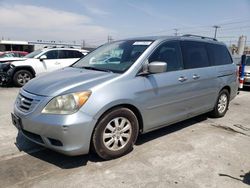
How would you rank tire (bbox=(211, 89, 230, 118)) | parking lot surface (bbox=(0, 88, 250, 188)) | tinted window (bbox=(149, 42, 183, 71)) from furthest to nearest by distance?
1. tire (bbox=(211, 89, 230, 118))
2. tinted window (bbox=(149, 42, 183, 71))
3. parking lot surface (bbox=(0, 88, 250, 188))

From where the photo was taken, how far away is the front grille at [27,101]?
347cm

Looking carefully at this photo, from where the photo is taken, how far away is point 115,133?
3.75m

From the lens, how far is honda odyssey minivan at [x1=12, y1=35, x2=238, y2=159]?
11.0 ft

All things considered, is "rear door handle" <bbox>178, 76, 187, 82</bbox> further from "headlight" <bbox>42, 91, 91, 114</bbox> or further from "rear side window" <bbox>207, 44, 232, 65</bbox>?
"headlight" <bbox>42, 91, 91, 114</bbox>

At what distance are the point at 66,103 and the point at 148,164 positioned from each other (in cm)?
135

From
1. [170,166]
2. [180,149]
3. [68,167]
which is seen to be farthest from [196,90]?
[68,167]

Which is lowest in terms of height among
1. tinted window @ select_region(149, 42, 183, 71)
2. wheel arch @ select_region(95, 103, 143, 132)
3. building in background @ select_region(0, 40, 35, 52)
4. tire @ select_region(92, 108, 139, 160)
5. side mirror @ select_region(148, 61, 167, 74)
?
tire @ select_region(92, 108, 139, 160)

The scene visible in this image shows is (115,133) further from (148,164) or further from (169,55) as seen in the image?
(169,55)

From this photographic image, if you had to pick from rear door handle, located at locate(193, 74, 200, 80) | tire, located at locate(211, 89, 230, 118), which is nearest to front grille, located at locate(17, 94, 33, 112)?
rear door handle, located at locate(193, 74, 200, 80)

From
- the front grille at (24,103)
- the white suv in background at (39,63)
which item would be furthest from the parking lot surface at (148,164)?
the white suv in background at (39,63)

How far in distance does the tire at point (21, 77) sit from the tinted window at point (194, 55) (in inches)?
293

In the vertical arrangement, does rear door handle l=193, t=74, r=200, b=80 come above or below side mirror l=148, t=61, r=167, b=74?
below

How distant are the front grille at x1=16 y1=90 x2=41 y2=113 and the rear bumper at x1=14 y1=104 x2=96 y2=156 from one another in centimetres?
12

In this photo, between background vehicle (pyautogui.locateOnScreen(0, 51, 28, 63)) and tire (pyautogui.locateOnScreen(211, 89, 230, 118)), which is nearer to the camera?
tire (pyautogui.locateOnScreen(211, 89, 230, 118))
